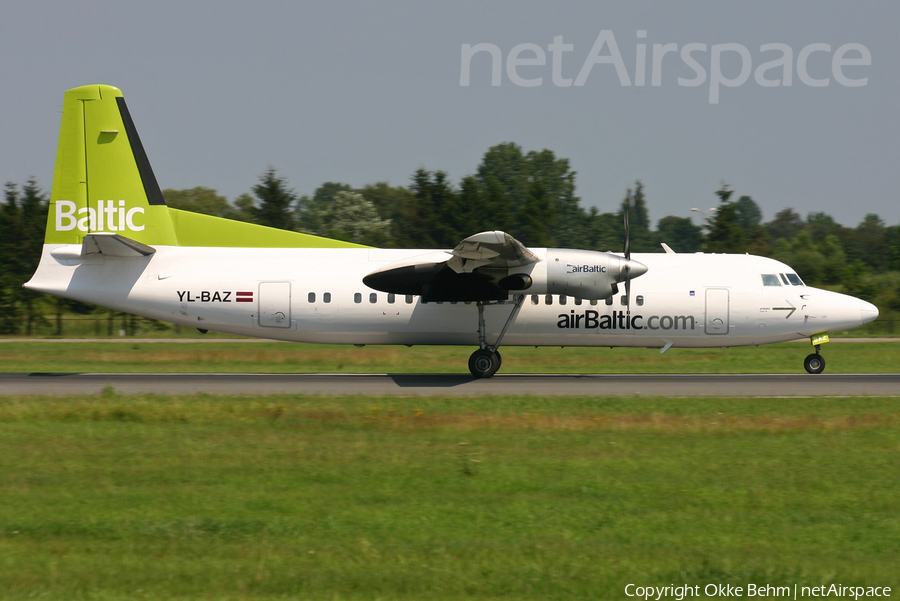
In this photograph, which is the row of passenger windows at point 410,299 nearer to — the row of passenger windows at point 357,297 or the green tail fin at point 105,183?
the row of passenger windows at point 357,297

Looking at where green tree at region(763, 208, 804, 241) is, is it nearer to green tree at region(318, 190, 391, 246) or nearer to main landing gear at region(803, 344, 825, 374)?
green tree at region(318, 190, 391, 246)

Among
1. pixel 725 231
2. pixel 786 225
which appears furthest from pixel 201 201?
pixel 786 225

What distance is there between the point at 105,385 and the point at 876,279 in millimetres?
57516

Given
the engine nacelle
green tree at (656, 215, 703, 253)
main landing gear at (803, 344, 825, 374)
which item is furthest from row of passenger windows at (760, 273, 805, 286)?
green tree at (656, 215, 703, 253)

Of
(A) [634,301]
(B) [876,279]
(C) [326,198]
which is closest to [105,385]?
(A) [634,301]

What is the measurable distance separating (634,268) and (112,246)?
1278 centimetres

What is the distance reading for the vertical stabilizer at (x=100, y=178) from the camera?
66.4 feet

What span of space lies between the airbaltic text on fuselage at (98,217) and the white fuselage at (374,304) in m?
0.68

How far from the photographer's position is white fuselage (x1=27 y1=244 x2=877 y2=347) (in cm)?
2014

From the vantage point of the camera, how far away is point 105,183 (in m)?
20.4

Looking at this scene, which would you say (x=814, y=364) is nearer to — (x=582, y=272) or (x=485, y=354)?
(x=582, y=272)

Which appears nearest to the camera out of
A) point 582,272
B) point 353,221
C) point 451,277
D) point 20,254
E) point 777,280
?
point 582,272

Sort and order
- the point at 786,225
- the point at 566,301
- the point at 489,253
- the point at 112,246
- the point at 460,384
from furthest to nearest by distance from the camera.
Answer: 1. the point at 786,225
2. the point at 566,301
3. the point at 112,246
4. the point at 460,384
5. the point at 489,253

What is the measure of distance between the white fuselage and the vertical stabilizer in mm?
733
